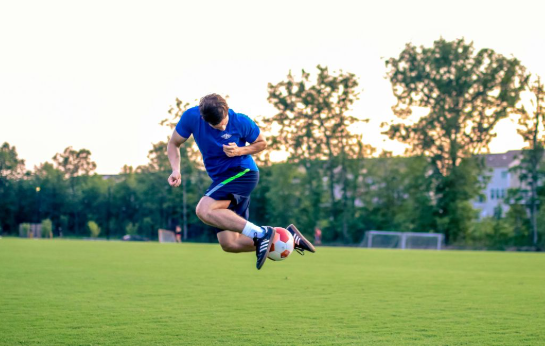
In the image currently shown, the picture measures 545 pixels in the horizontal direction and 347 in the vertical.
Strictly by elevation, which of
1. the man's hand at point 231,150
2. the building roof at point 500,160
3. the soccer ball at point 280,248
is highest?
the building roof at point 500,160

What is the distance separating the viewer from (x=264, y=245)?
809 cm

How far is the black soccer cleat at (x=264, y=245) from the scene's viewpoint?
314 inches

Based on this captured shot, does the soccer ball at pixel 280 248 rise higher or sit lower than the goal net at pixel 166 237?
higher

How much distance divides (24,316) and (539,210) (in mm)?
49290

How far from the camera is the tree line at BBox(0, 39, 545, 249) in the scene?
56.5 m

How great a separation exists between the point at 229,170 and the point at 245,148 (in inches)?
22.2

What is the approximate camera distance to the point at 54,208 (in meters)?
98.8

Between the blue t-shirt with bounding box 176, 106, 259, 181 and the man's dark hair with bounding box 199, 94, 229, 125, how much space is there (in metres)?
0.38

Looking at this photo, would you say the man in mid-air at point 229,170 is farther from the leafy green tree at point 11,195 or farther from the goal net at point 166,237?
the leafy green tree at point 11,195

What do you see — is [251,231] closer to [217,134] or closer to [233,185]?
[233,185]

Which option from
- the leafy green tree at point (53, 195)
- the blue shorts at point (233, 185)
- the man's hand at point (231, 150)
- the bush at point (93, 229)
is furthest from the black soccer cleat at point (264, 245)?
the leafy green tree at point (53, 195)

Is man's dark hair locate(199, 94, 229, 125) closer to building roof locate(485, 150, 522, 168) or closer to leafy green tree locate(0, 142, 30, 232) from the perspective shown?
leafy green tree locate(0, 142, 30, 232)

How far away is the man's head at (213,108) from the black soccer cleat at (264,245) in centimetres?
145

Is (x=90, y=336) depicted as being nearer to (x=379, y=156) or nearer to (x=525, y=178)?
(x=525, y=178)
